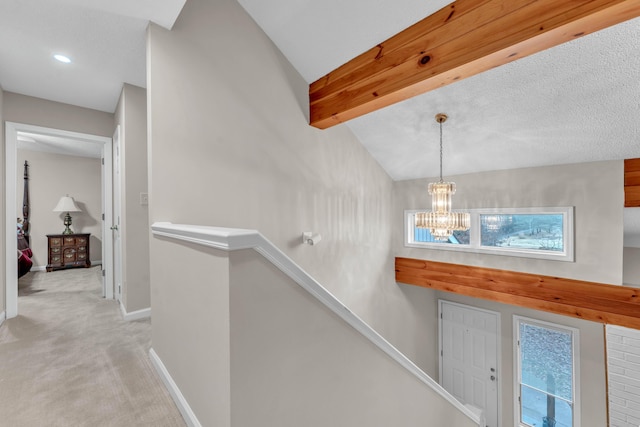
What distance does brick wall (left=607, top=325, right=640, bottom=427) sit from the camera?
3287mm

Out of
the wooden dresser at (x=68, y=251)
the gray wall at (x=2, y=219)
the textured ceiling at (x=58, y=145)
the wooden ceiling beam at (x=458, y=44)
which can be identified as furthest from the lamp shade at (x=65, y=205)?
the wooden ceiling beam at (x=458, y=44)

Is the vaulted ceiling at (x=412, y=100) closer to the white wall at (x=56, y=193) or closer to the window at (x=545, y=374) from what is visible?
the window at (x=545, y=374)

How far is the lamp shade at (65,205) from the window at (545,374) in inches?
315

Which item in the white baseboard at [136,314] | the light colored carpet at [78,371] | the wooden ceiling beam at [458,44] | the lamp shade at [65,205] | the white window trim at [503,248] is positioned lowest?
the light colored carpet at [78,371]

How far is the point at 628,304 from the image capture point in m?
2.91

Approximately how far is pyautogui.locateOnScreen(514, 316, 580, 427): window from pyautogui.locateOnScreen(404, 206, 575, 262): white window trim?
1347 millimetres

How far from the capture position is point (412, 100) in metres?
3.02

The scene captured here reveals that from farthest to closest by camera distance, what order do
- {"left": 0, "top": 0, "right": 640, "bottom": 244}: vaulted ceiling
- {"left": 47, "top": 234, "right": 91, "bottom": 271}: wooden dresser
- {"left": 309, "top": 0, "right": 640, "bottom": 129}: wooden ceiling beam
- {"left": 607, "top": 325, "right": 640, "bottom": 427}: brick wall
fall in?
{"left": 47, "top": 234, "right": 91, "bottom": 271}: wooden dresser < {"left": 607, "top": 325, "right": 640, "bottom": 427}: brick wall < {"left": 0, "top": 0, "right": 640, "bottom": 244}: vaulted ceiling < {"left": 309, "top": 0, "right": 640, "bottom": 129}: wooden ceiling beam

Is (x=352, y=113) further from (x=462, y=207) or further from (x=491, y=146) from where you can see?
(x=462, y=207)

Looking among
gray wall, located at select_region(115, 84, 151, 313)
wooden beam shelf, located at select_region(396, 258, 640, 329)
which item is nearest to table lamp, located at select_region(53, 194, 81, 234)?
gray wall, located at select_region(115, 84, 151, 313)

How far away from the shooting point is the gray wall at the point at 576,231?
310cm

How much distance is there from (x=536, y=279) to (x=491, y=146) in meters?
1.69

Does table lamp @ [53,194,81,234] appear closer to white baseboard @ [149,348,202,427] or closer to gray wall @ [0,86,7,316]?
gray wall @ [0,86,7,316]

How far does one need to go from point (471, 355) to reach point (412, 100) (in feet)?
14.3
